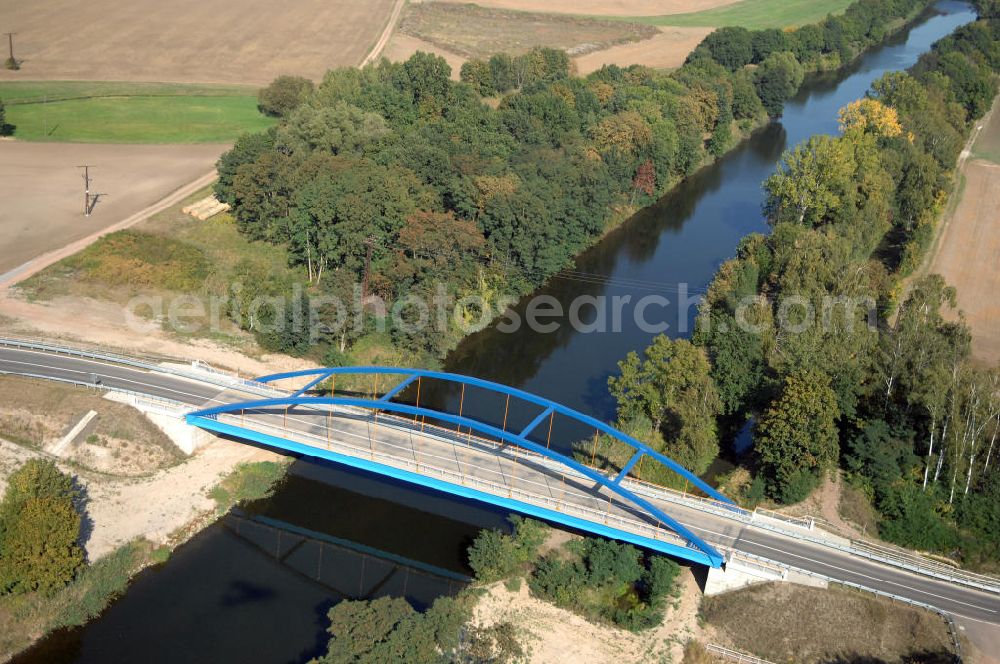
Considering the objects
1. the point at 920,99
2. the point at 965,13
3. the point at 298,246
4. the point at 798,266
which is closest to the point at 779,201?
the point at 798,266

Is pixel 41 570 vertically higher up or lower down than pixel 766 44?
lower down

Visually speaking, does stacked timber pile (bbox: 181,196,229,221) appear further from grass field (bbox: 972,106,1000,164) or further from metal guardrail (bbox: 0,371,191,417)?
grass field (bbox: 972,106,1000,164)

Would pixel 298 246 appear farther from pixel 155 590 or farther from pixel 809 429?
pixel 809 429

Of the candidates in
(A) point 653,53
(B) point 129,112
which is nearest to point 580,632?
(B) point 129,112

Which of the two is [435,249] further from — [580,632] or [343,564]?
[580,632]

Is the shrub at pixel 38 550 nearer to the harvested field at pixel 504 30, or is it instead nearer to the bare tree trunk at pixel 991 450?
the bare tree trunk at pixel 991 450

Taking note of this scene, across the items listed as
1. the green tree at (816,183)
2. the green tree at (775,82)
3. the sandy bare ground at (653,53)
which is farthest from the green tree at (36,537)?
the green tree at (775,82)
